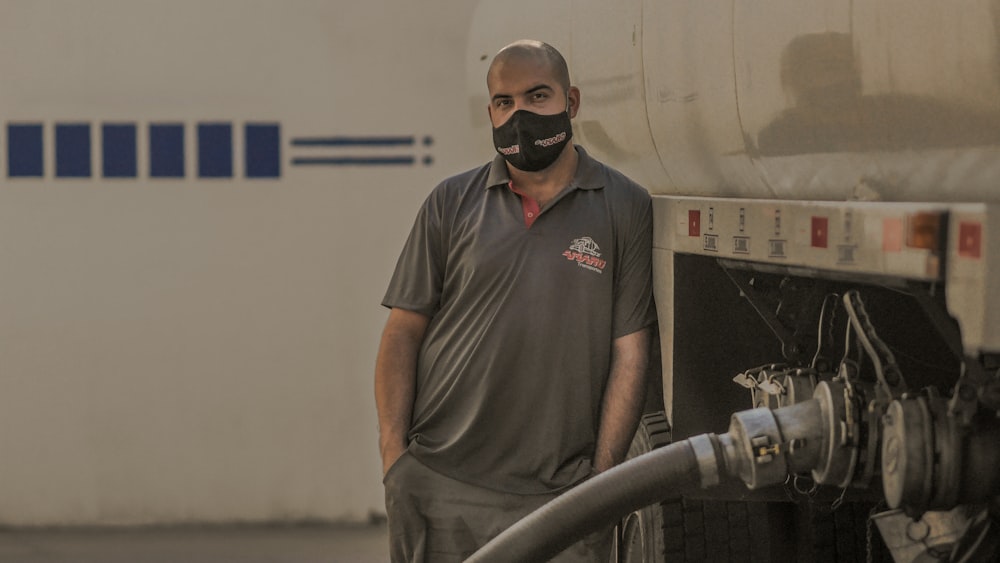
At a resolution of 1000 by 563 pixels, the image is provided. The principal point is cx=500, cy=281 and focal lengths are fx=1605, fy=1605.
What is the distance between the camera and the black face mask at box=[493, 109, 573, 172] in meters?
3.49

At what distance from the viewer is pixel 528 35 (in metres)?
4.97

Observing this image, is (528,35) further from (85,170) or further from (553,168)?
(85,170)

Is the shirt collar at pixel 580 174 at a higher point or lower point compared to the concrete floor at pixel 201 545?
higher

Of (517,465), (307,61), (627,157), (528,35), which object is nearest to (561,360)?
(517,465)

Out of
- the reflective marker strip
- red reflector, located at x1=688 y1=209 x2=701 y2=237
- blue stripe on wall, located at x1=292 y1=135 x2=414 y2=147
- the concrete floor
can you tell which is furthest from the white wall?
the reflective marker strip

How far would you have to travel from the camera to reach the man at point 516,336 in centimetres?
351

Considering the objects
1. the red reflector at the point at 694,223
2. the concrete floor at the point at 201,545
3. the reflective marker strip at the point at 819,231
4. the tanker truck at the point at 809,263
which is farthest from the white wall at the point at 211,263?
the reflective marker strip at the point at 819,231

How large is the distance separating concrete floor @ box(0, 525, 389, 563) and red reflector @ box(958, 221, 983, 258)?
211 inches

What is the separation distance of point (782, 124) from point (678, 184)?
0.80 meters

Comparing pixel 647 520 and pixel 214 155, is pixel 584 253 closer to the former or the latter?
pixel 647 520

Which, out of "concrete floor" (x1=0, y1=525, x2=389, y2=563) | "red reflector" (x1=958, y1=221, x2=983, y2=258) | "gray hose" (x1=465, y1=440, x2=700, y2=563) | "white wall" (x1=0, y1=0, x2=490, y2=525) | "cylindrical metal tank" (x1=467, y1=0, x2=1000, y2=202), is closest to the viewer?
"red reflector" (x1=958, y1=221, x2=983, y2=258)

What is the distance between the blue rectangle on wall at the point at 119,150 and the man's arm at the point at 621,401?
195 inches

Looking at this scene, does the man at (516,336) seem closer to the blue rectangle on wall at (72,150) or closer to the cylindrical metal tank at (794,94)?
the cylindrical metal tank at (794,94)

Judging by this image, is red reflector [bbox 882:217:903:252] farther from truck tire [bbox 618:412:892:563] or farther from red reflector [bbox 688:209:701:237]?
truck tire [bbox 618:412:892:563]
